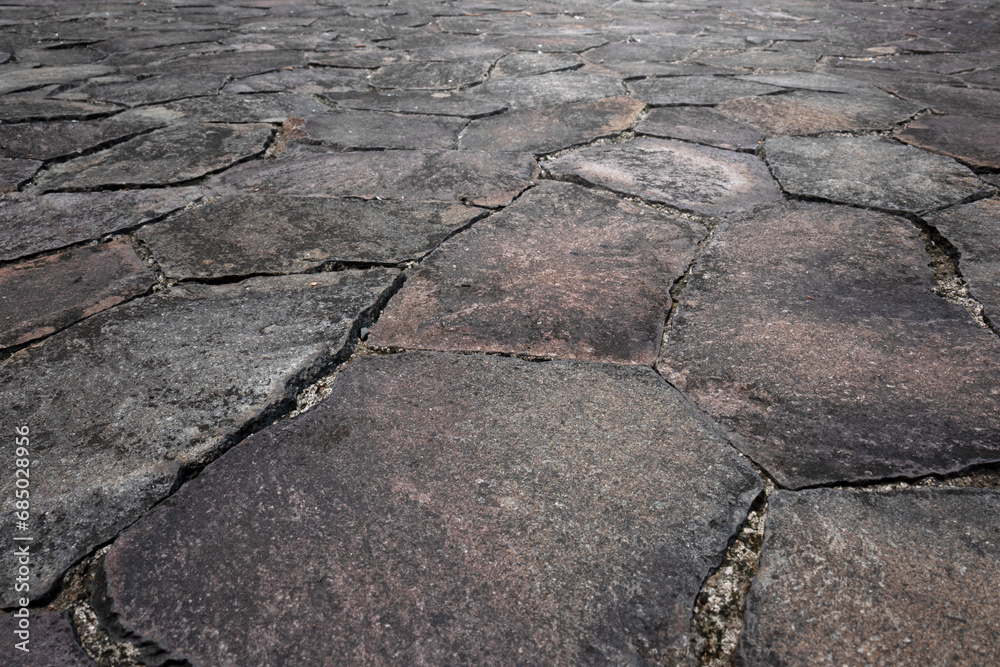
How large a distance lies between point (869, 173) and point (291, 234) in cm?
167

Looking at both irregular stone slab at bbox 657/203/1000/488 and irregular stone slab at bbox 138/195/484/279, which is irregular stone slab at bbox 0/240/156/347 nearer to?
irregular stone slab at bbox 138/195/484/279

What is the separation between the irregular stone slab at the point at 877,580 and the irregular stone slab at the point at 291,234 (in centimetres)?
102

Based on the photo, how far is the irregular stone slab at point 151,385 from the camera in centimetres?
90

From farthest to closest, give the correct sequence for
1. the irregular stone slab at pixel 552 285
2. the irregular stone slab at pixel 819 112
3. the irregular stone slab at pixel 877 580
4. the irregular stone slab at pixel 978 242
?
the irregular stone slab at pixel 819 112 → the irregular stone slab at pixel 978 242 → the irregular stone slab at pixel 552 285 → the irregular stone slab at pixel 877 580

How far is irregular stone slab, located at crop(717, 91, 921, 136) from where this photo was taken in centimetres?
229

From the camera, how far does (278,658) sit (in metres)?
0.71

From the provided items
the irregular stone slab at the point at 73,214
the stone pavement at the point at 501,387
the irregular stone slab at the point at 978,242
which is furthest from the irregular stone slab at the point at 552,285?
the irregular stone slab at the point at 73,214

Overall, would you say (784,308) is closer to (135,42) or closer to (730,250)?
(730,250)

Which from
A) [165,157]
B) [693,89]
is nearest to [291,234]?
[165,157]

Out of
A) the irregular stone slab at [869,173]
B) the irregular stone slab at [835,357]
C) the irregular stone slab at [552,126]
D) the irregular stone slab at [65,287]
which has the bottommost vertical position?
the irregular stone slab at [835,357]

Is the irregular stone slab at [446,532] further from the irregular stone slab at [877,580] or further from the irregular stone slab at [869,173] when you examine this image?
the irregular stone slab at [869,173]

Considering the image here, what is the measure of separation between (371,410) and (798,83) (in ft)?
8.73

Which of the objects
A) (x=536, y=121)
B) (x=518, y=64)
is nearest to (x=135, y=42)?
(x=518, y=64)

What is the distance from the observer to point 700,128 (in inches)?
90.7
